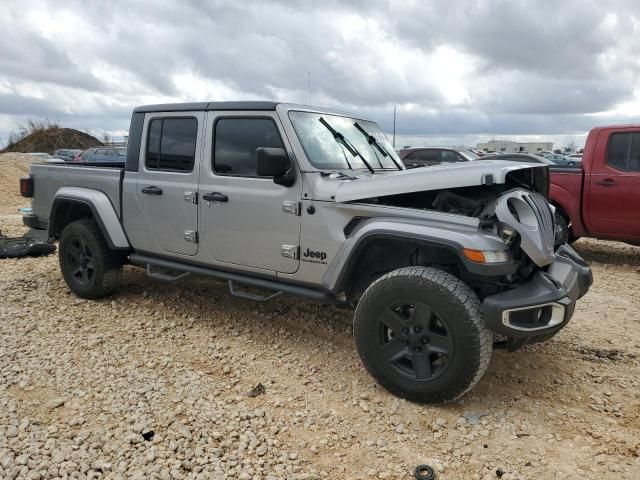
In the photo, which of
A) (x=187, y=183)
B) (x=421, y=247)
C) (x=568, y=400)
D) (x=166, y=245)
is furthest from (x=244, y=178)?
(x=568, y=400)

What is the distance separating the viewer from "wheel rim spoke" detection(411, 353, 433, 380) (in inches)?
125

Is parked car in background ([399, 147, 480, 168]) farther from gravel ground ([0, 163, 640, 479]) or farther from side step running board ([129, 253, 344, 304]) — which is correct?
side step running board ([129, 253, 344, 304])

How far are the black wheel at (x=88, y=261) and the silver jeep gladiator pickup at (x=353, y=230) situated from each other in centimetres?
2

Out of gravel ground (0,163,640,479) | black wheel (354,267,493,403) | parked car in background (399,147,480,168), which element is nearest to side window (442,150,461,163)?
parked car in background (399,147,480,168)

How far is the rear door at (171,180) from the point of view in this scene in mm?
4332

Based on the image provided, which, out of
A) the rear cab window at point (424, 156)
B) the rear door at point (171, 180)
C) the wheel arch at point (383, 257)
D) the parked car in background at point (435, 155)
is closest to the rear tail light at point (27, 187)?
the rear door at point (171, 180)

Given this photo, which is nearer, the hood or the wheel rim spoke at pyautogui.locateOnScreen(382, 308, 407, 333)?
the hood

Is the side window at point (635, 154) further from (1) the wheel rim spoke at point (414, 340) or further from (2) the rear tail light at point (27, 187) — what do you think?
(2) the rear tail light at point (27, 187)

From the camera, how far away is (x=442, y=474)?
2.65m

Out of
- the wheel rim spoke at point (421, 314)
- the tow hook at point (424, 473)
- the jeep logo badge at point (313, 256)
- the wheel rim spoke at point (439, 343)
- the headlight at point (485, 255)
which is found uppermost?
the headlight at point (485, 255)

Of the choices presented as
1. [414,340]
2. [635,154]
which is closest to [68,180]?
[414,340]

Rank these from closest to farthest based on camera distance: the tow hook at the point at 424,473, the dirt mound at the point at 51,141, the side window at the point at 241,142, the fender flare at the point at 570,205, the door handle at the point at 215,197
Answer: the tow hook at the point at 424,473 < the side window at the point at 241,142 < the door handle at the point at 215,197 < the fender flare at the point at 570,205 < the dirt mound at the point at 51,141

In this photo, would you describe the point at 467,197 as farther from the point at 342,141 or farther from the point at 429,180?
the point at 342,141

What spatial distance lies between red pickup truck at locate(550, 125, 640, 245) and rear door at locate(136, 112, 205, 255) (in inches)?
190
